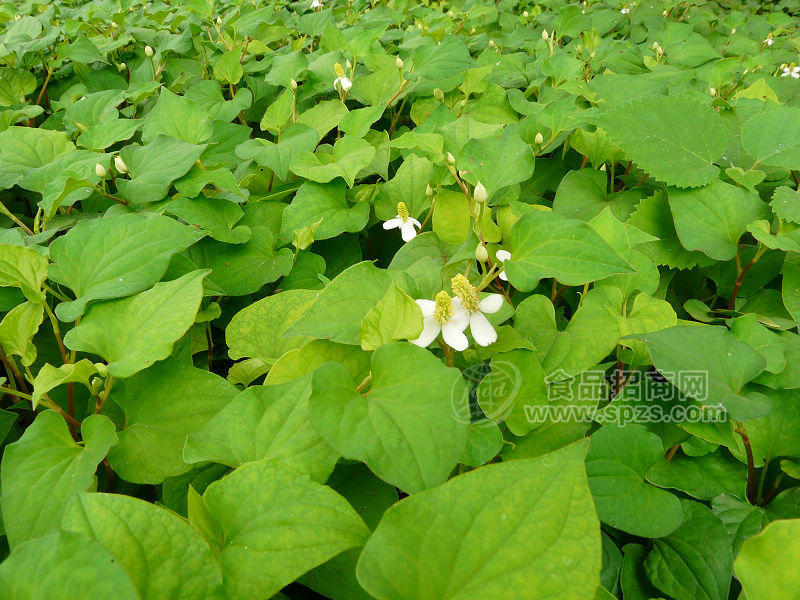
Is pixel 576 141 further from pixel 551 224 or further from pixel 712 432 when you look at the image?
pixel 712 432

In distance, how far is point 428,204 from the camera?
1.18 m

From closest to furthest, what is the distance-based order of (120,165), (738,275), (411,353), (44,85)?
(411,353) < (738,275) < (120,165) < (44,85)

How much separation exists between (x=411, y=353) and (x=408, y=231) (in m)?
0.48

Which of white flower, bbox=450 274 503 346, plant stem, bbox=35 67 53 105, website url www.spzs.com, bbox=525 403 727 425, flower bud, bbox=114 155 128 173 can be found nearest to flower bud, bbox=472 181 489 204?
white flower, bbox=450 274 503 346

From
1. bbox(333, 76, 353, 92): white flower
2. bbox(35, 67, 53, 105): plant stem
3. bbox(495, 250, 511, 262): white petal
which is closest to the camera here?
bbox(495, 250, 511, 262): white petal

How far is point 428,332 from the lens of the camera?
76cm

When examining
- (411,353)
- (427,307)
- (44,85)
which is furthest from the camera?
(44,85)

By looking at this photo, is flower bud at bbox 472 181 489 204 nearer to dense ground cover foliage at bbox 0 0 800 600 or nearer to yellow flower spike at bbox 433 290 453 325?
dense ground cover foliage at bbox 0 0 800 600

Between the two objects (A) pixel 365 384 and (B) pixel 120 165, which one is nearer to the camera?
(A) pixel 365 384

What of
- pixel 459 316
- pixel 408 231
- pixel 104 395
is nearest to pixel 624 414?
pixel 459 316

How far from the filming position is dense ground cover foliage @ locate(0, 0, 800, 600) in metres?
0.53

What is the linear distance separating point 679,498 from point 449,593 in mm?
469

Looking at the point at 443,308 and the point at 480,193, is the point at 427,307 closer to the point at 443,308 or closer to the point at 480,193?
Answer: the point at 443,308

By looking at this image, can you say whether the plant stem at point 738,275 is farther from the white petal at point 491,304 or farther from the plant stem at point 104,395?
the plant stem at point 104,395
